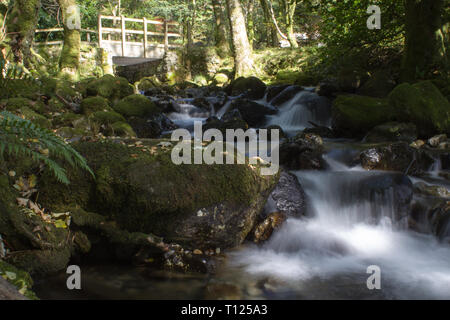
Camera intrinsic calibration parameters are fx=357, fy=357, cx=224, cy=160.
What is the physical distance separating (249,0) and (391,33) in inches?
615

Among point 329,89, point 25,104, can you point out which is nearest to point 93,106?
point 25,104

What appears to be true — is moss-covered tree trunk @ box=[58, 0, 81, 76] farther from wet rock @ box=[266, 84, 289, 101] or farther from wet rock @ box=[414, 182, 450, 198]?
wet rock @ box=[414, 182, 450, 198]

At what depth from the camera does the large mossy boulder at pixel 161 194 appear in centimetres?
390

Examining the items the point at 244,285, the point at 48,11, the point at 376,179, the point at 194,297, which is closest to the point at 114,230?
the point at 194,297

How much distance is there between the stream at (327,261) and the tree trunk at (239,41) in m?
12.3

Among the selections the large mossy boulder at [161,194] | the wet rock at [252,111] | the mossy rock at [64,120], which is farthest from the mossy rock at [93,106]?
the large mossy boulder at [161,194]

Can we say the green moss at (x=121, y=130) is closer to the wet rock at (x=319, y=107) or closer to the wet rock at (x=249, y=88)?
the wet rock at (x=319, y=107)

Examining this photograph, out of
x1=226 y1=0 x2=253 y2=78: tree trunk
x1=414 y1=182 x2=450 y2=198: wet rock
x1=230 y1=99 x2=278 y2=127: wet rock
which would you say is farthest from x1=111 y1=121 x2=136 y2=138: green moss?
x1=226 y1=0 x2=253 y2=78: tree trunk

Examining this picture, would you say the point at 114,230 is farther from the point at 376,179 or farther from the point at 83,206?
the point at 376,179

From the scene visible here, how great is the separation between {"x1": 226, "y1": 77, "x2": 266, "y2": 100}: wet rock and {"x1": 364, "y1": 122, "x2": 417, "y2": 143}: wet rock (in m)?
6.36

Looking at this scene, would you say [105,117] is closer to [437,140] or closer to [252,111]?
[252,111]

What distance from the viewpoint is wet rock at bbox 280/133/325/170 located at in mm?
6527

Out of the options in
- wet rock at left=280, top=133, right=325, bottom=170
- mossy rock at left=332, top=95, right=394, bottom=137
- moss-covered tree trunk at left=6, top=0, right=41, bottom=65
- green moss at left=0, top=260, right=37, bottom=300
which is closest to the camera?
green moss at left=0, top=260, right=37, bottom=300

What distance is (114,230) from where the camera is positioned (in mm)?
3906
